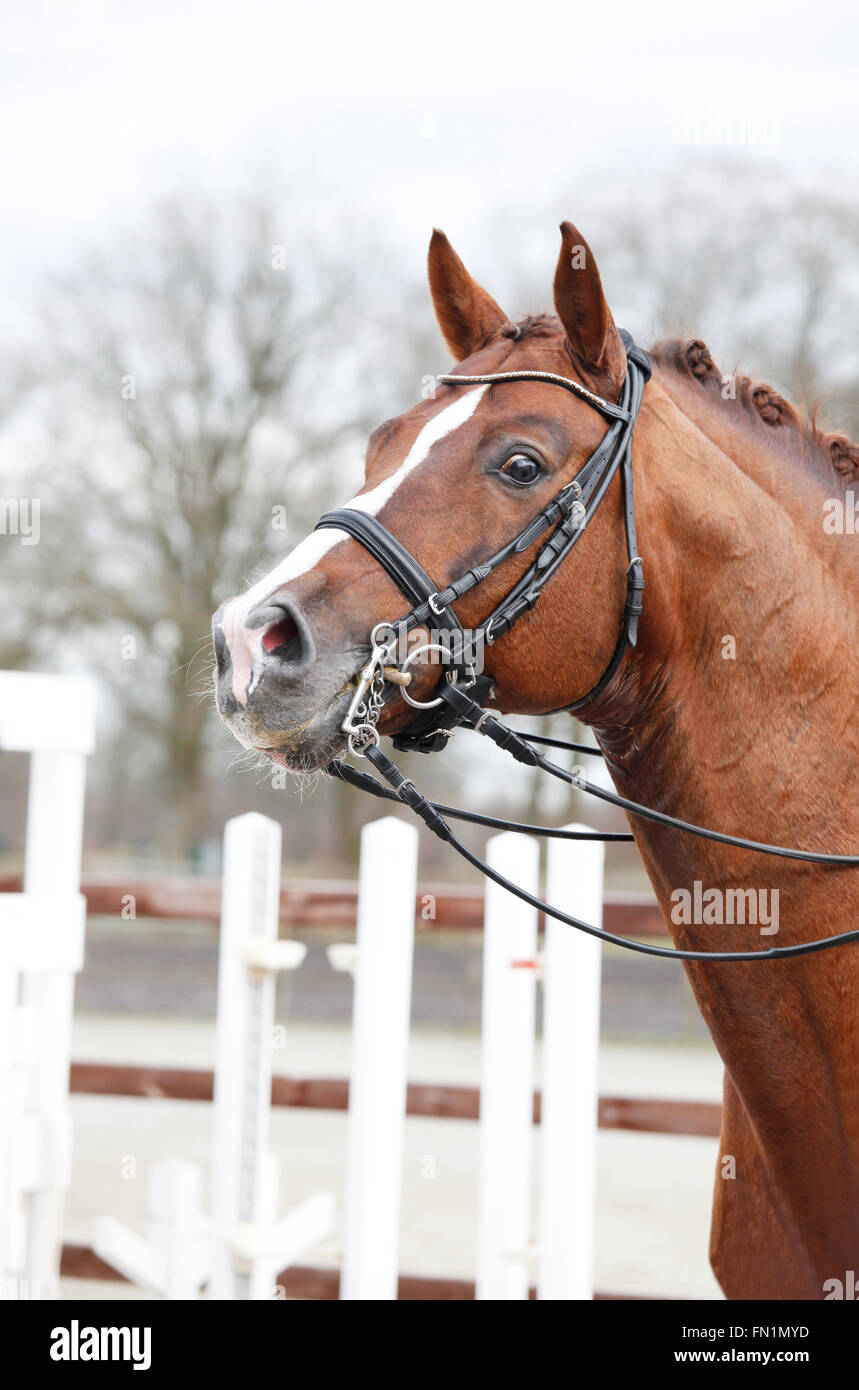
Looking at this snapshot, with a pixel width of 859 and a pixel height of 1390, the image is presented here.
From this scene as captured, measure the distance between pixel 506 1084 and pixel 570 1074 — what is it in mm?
264

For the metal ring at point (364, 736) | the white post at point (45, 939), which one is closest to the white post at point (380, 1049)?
the white post at point (45, 939)

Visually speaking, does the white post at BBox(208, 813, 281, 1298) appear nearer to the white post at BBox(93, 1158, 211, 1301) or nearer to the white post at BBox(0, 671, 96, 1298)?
the white post at BBox(93, 1158, 211, 1301)

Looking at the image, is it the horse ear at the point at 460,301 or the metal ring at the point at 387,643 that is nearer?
the metal ring at the point at 387,643

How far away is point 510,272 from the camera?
16234mm

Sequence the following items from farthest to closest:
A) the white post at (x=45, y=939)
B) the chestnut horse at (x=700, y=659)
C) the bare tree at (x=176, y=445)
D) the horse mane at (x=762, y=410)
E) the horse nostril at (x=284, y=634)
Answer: the bare tree at (x=176, y=445) < the white post at (x=45, y=939) < the horse mane at (x=762, y=410) < the chestnut horse at (x=700, y=659) < the horse nostril at (x=284, y=634)

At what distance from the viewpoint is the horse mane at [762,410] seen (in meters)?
2.74

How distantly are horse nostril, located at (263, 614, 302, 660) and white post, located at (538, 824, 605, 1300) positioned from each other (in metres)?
2.11

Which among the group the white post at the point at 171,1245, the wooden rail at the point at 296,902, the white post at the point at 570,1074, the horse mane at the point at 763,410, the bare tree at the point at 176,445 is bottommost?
the white post at the point at 171,1245

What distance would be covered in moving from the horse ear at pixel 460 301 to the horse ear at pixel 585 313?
312 mm

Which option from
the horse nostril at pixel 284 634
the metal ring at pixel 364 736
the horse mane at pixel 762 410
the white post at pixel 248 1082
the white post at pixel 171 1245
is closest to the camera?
the horse nostril at pixel 284 634

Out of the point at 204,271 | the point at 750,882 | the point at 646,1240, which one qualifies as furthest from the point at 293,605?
the point at 204,271

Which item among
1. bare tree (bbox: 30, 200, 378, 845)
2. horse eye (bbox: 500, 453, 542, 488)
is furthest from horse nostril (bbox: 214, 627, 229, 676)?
bare tree (bbox: 30, 200, 378, 845)

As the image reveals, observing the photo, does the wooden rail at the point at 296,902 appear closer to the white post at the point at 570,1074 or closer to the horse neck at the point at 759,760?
the white post at the point at 570,1074

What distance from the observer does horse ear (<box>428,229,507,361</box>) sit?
9.18ft
